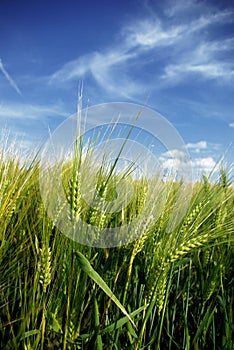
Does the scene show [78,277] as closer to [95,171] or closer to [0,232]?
[0,232]

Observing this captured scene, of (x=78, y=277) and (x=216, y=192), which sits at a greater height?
(x=216, y=192)

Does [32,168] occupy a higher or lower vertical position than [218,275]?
higher

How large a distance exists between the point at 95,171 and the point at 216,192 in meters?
0.49

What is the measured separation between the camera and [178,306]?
1.43 meters

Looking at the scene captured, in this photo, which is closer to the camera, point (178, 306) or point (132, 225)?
point (132, 225)

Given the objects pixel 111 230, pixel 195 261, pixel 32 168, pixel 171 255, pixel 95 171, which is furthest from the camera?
pixel 195 261

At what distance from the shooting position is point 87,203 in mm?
941

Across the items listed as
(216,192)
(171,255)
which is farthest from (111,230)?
(216,192)

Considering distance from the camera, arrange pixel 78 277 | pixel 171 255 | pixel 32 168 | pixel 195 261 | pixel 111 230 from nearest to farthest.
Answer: pixel 78 277 → pixel 171 255 → pixel 111 230 → pixel 32 168 → pixel 195 261

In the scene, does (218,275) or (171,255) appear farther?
(218,275)

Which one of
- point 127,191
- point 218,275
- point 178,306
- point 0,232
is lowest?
point 178,306

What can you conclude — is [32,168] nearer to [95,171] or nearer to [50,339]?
[95,171]

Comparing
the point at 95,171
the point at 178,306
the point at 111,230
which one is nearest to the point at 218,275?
the point at 178,306

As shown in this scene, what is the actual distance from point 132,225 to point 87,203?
6.4 inches
